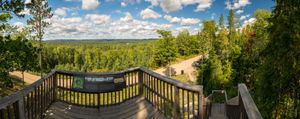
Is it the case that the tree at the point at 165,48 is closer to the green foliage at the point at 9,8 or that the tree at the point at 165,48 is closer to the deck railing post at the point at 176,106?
the green foliage at the point at 9,8

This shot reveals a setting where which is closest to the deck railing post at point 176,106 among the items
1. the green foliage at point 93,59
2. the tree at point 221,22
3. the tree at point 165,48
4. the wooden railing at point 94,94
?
the wooden railing at point 94,94

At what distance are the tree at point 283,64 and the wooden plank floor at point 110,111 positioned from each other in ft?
25.8

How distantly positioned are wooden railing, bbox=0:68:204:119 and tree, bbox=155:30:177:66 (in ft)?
93.0

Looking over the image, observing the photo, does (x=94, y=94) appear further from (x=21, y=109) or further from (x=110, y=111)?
(x=21, y=109)

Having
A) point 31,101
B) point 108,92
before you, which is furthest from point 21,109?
point 108,92

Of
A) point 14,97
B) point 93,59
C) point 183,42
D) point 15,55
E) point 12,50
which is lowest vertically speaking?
point 93,59

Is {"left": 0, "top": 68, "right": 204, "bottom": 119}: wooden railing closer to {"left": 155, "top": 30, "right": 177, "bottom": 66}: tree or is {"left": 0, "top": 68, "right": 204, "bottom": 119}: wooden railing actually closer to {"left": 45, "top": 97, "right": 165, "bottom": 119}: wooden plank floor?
{"left": 45, "top": 97, "right": 165, "bottom": 119}: wooden plank floor

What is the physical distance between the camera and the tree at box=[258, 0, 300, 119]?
10.8 metres

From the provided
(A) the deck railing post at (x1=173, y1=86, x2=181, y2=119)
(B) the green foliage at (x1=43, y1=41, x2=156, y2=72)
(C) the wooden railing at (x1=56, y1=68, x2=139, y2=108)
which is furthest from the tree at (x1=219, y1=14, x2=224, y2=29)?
(A) the deck railing post at (x1=173, y1=86, x2=181, y2=119)

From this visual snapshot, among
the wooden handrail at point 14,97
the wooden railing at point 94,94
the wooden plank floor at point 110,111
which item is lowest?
the wooden plank floor at point 110,111

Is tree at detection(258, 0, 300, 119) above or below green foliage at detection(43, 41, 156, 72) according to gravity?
above

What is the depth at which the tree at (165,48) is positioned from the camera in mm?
35250

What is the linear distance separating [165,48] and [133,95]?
97.5 ft

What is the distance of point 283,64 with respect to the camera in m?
11.4
